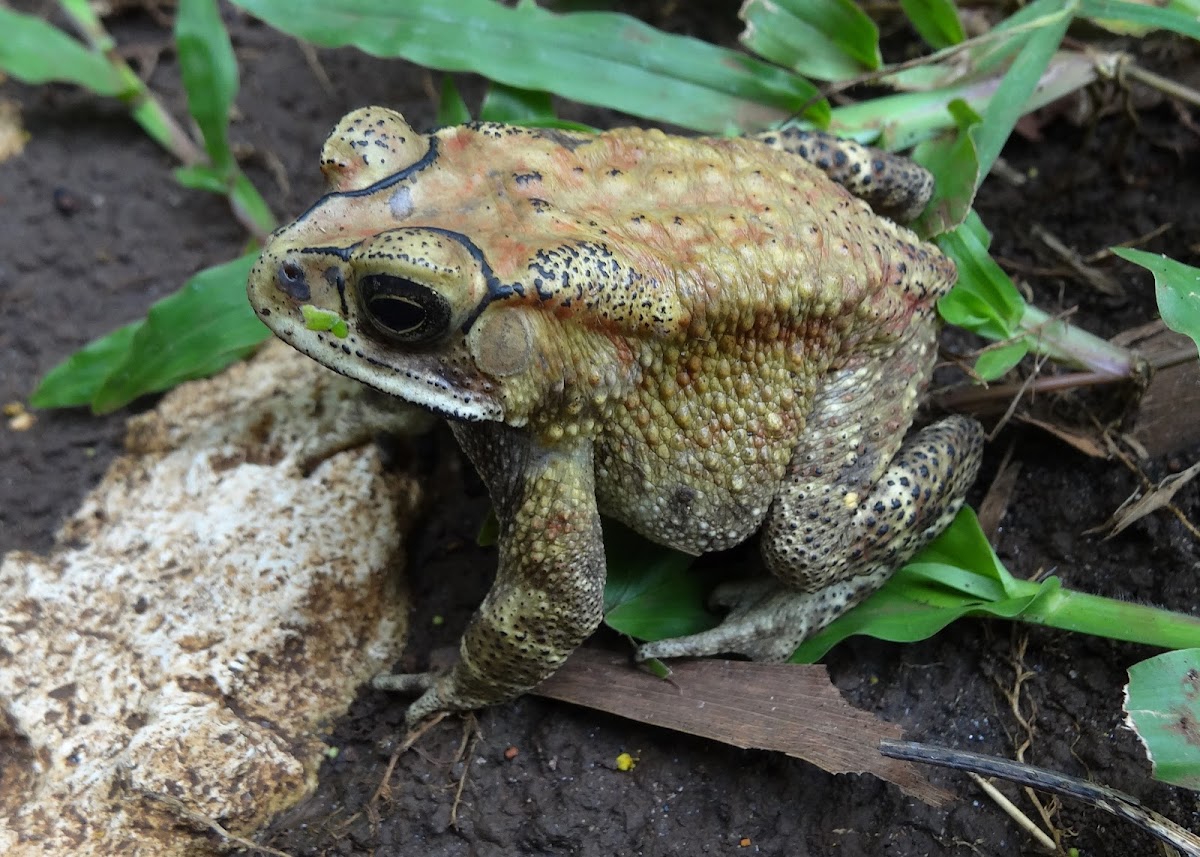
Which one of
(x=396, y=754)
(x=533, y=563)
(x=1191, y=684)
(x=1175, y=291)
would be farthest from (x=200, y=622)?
(x=1175, y=291)

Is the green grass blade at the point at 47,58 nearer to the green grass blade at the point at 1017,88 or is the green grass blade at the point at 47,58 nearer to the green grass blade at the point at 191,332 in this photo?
the green grass blade at the point at 191,332

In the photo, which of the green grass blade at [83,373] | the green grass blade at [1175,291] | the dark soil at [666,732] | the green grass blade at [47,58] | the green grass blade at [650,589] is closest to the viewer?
the green grass blade at [1175,291]

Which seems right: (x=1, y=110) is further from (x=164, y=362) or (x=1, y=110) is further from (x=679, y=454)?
(x=679, y=454)

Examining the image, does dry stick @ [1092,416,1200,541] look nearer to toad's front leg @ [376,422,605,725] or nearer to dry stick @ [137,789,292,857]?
toad's front leg @ [376,422,605,725]

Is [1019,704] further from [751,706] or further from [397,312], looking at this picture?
[397,312]

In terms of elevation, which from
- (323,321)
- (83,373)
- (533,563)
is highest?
(323,321)

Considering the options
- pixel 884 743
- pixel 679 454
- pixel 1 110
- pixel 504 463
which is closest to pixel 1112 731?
pixel 884 743

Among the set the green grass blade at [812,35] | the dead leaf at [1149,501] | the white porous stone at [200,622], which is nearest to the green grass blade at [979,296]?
the dead leaf at [1149,501]
